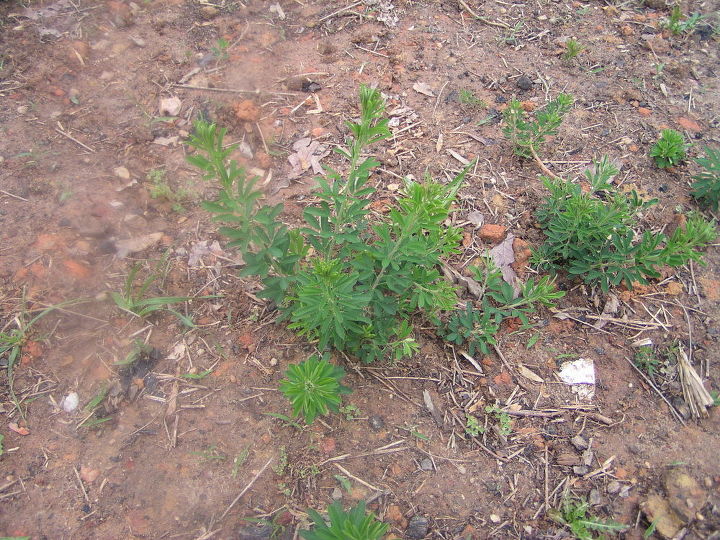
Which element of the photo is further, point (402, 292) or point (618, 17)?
point (618, 17)

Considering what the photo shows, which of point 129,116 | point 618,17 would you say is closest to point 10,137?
point 129,116

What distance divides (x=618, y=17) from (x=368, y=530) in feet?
17.6

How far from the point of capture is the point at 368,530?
2057 mm

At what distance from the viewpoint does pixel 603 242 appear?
3168mm

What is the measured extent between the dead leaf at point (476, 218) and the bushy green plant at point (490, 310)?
0.41 m

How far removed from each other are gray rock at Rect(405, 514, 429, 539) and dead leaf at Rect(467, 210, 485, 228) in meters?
1.98

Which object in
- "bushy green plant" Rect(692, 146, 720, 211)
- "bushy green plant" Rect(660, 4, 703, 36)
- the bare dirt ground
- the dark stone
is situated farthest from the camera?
"bushy green plant" Rect(660, 4, 703, 36)

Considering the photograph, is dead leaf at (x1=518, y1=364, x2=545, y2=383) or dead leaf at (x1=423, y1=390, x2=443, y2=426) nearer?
dead leaf at (x1=423, y1=390, x2=443, y2=426)

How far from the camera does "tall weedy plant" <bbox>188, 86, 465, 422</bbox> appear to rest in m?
2.28

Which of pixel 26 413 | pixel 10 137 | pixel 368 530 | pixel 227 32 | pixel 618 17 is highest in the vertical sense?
pixel 618 17

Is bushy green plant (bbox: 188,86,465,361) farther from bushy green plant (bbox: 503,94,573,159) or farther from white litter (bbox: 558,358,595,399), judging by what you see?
bushy green plant (bbox: 503,94,573,159)

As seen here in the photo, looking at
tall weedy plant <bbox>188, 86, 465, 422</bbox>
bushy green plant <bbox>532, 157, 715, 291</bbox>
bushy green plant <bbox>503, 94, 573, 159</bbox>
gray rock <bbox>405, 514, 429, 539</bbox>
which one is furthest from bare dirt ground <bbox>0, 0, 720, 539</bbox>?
tall weedy plant <bbox>188, 86, 465, 422</bbox>

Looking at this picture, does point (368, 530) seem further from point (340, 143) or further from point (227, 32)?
point (227, 32)

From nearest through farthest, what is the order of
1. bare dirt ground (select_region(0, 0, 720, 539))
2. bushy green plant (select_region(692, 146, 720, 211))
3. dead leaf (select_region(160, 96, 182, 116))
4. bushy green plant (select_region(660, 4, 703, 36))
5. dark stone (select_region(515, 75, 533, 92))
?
bare dirt ground (select_region(0, 0, 720, 539)) < bushy green plant (select_region(692, 146, 720, 211)) < dead leaf (select_region(160, 96, 182, 116)) < dark stone (select_region(515, 75, 533, 92)) < bushy green plant (select_region(660, 4, 703, 36))
